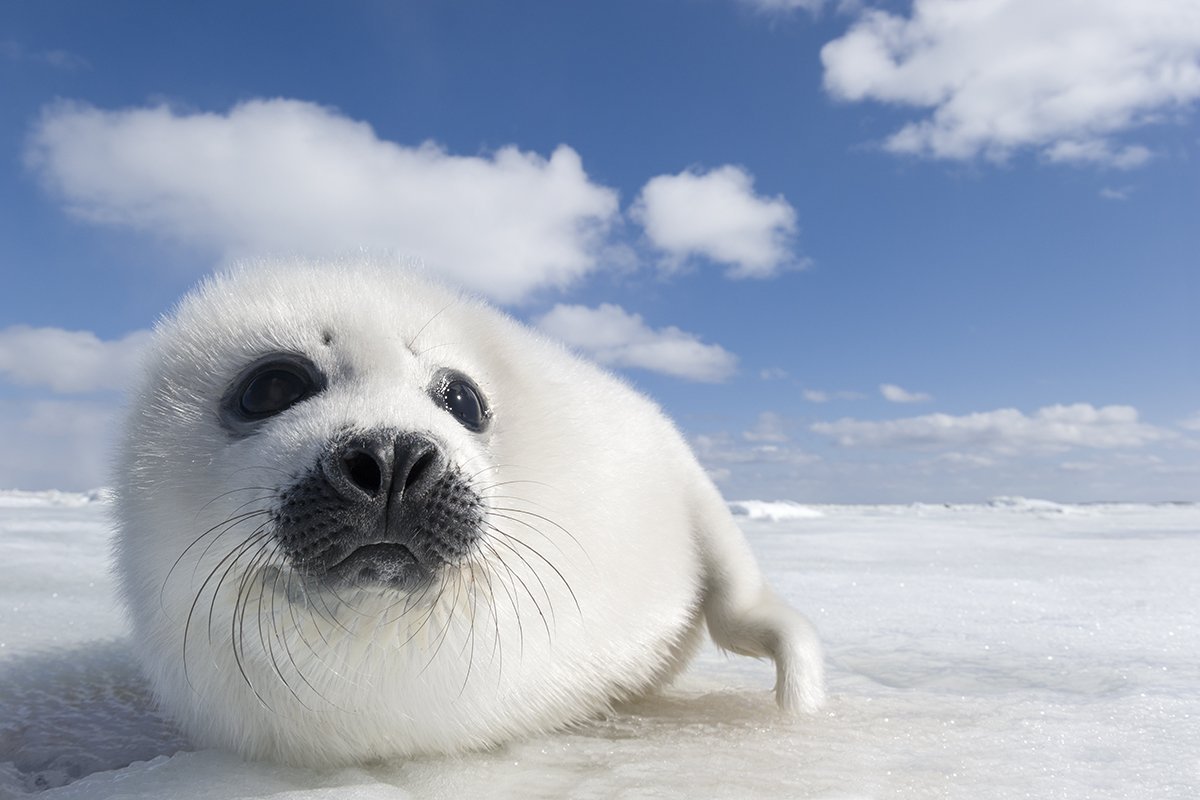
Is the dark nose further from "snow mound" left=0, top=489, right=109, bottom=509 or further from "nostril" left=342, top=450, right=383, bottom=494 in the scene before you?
"snow mound" left=0, top=489, right=109, bottom=509

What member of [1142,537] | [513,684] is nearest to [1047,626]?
[513,684]

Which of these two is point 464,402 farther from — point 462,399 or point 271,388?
point 271,388

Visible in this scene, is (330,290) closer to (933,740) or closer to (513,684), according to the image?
(513,684)

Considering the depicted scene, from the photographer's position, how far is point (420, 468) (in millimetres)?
1803

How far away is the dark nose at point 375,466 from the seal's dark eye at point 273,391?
39 cm

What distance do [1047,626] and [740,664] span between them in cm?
143

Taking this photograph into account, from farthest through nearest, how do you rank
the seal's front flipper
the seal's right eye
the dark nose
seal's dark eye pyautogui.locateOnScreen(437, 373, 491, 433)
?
the seal's front flipper < seal's dark eye pyautogui.locateOnScreen(437, 373, 491, 433) < the seal's right eye < the dark nose

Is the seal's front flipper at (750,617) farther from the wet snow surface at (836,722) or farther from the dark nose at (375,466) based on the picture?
the dark nose at (375,466)

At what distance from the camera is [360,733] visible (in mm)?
A: 2127

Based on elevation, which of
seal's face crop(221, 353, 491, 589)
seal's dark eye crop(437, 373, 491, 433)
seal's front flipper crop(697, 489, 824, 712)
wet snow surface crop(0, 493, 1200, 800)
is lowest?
wet snow surface crop(0, 493, 1200, 800)

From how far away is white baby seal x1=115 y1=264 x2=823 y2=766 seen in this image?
6.05 ft

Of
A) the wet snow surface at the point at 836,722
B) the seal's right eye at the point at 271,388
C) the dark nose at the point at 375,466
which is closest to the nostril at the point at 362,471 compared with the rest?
the dark nose at the point at 375,466

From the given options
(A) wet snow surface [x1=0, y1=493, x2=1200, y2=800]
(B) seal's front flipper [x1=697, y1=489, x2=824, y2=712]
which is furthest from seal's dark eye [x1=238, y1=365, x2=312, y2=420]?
(B) seal's front flipper [x1=697, y1=489, x2=824, y2=712]

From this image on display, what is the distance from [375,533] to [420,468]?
153 millimetres
